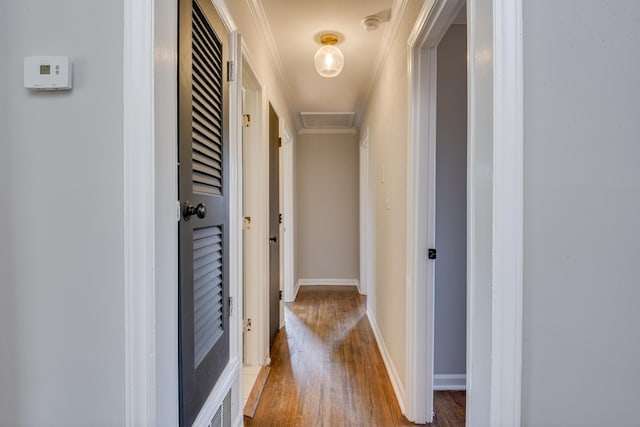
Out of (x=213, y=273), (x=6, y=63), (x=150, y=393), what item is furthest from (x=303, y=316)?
(x=6, y=63)

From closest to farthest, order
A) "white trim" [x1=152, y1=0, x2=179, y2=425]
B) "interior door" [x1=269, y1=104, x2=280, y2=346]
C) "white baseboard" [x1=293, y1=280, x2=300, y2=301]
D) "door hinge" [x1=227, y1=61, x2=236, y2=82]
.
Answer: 1. "white trim" [x1=152, y1=0, x2=179, y2=425]
2. "door hinge" [x1=227, y1=61, x2=236, y2=82]
3. "interior door" [x1=269, y1=104, x2=280, y2=346]
4. "white baseboard" [x1=293, y1=280, x2=300, y2=301]

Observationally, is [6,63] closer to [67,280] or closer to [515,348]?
[67,280]

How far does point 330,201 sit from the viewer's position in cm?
521

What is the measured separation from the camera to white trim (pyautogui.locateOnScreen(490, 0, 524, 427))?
84 cm

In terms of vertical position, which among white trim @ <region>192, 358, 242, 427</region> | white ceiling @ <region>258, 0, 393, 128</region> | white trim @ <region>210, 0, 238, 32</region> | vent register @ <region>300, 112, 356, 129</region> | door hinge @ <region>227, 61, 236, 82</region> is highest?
white ceiling @ <region>258, 0, 393, 128</region>

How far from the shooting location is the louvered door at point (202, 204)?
Result: 3.76 ft

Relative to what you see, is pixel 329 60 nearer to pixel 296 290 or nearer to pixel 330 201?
pixel 330 201

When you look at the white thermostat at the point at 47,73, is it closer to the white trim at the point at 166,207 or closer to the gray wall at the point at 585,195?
the white trim at the point at 166,207

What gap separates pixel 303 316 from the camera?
379 centimetres

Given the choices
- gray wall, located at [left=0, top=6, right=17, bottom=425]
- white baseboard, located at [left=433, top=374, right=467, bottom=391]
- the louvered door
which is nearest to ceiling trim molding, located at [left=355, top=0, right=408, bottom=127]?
the louvered door

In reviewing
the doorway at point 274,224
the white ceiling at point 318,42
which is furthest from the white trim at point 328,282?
the white ceiling at point 318,42

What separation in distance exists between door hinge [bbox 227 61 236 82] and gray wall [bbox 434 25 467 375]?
128 centimetres

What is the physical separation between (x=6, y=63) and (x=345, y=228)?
4.51 m

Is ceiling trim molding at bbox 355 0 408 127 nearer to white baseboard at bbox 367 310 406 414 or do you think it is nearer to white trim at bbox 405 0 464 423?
white trim at bbox 405 0 464 423
